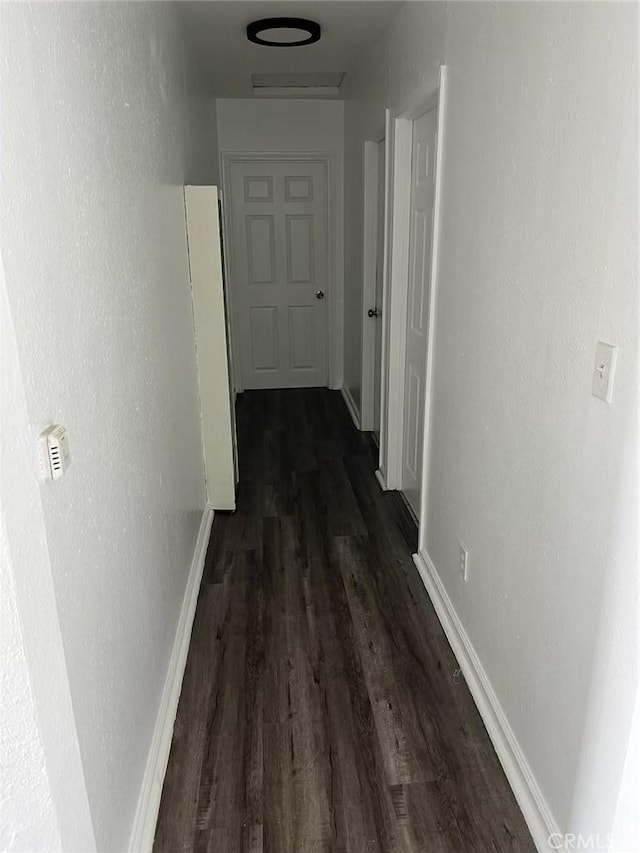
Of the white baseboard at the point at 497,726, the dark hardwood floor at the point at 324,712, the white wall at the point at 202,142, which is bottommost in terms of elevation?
the dark hardwood floor at the point at 324,712

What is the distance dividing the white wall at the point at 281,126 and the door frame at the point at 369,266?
122 cm

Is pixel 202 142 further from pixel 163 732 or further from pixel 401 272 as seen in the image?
pixel 163 732

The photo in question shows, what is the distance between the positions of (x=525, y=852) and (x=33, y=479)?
1.45m

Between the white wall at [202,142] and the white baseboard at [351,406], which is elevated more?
the white wall at [202,142]

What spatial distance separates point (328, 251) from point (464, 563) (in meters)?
3.62

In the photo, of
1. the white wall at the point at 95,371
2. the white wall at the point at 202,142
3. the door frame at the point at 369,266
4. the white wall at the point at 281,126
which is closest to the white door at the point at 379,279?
the door frame at the point at 369,266

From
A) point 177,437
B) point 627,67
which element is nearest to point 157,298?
point 177,437

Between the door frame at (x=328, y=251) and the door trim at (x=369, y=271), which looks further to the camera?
the door frame at (x=328, y=251)

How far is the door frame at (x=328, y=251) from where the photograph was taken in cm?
488

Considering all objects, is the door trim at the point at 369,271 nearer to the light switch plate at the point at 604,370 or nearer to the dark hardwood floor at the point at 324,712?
the dark hardwood floor at the point at 324,712

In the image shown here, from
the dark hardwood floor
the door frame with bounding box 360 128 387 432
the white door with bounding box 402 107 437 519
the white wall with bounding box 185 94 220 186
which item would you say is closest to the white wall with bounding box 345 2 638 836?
the dark hardwood floor

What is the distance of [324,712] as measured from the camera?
6.37 ft

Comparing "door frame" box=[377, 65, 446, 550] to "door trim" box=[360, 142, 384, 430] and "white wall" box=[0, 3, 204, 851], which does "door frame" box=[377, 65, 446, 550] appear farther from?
"white wall" box=[0, 3, 204, 851]

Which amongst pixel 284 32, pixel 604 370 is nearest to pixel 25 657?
pixel 604 370
